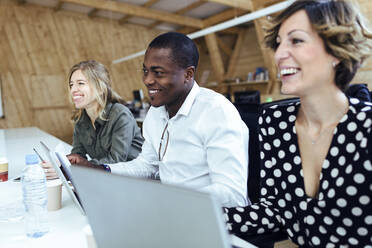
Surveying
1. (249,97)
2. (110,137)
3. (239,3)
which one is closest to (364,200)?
(110,137)

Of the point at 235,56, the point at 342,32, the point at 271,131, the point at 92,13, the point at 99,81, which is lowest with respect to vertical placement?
the point at 271,131

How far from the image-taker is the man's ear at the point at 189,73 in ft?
4.80

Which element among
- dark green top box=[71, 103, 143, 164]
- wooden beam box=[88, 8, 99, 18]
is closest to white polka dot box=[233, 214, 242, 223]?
dark green top box=[71, 103, 143, 164]

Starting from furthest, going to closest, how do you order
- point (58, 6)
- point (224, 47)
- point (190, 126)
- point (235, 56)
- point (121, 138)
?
1. point (224, 47)
2. point (235, 56)
3. point (58, 6)
4. point (121, 138)
5. point (190, 126)

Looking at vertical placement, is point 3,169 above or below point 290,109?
below

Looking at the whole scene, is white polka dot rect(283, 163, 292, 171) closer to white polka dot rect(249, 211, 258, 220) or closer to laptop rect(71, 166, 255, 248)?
white polka dot rect(249, 211, 258, 220)

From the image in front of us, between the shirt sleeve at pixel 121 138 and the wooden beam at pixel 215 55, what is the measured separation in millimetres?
7100

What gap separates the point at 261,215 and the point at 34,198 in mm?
805

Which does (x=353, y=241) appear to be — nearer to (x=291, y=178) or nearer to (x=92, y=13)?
(x=291, y=178)

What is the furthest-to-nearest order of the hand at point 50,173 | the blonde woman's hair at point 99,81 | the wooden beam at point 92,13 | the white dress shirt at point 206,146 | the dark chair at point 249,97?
the wooden beam at point 92,13 → the dark chair at point 249,97 → the blonde woman's hair at point 99,81 → the hand at point 50,173 → the white dress shirt at point 206,146

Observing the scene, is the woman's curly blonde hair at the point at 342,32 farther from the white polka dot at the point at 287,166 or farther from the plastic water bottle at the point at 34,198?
the plastic water bottle at the point at 34,198

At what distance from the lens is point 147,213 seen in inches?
20.6

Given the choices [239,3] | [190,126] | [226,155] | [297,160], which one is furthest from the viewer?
[239,3]

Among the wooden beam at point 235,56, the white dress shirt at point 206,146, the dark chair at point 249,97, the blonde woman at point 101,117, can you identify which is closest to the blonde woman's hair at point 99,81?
the blonde woman at point 101,117
